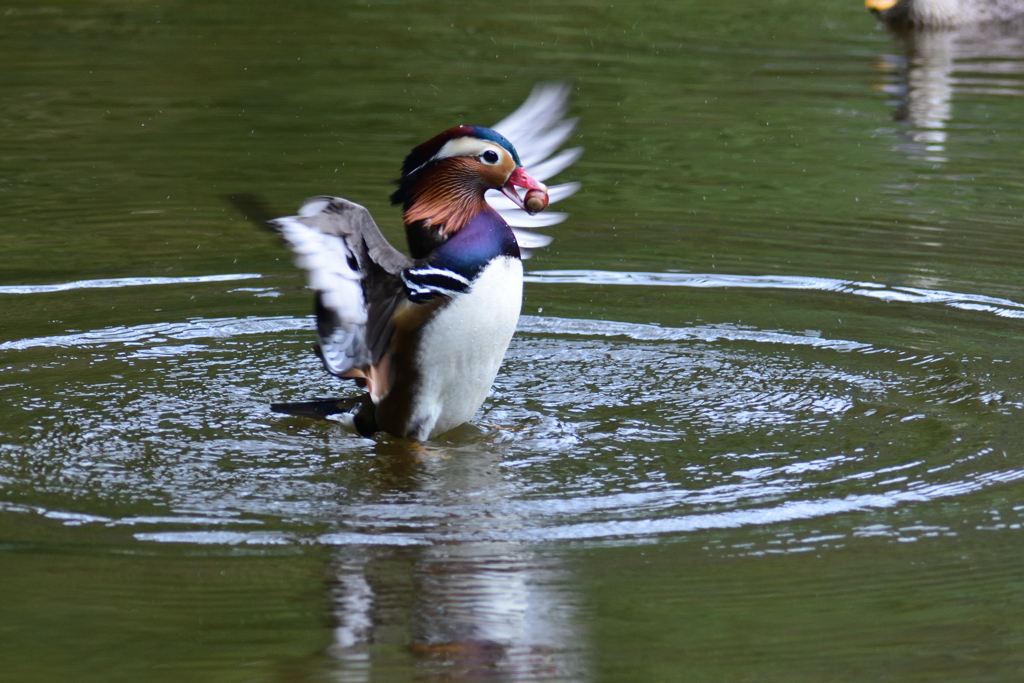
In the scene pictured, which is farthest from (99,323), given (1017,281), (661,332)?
→ (1017,281)

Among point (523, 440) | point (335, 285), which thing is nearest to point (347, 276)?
point (335, 285)

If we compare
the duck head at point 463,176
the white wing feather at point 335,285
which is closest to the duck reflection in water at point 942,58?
the duck head at point 463,176

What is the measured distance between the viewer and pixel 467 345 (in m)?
5.26

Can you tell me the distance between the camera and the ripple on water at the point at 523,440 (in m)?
4.72

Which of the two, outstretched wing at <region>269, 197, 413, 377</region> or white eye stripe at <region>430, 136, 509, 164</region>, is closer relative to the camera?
outstretched wing at <region>269, 197, 413, 377</region>

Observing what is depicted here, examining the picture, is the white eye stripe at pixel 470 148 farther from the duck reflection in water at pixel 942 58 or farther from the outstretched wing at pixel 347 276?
the duck reflection in water at pixel 942 58

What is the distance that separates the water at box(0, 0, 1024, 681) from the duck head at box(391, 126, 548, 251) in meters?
0.83

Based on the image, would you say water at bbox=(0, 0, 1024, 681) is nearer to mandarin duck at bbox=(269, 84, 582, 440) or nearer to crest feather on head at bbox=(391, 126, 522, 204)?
mandarin duck at bbox=(269, 84, 582, 440)

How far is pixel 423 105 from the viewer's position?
11.1m

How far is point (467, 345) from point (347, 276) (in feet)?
1.74

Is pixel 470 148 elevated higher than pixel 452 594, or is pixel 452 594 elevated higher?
pixel 470 148

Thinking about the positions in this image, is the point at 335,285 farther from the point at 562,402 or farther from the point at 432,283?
the point at 562,402

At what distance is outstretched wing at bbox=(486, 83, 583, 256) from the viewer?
5.95 metres

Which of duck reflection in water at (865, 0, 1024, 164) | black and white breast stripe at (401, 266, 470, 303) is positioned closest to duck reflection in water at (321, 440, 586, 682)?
black and white breast stripe at (401, 266, 470, 303)
